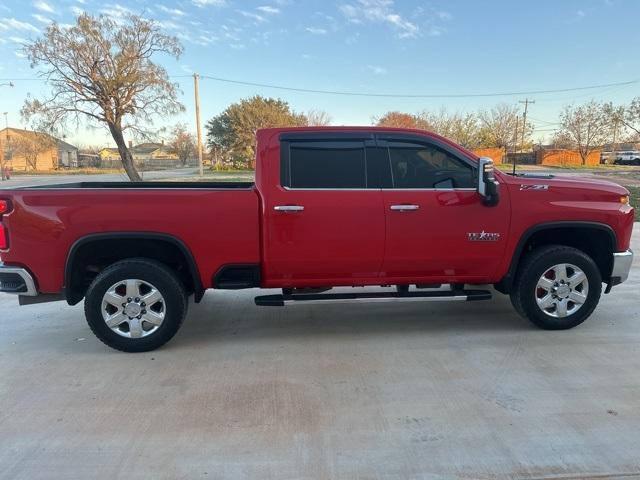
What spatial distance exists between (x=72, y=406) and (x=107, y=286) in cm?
107

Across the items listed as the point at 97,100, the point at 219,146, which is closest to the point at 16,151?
the point at 219,146

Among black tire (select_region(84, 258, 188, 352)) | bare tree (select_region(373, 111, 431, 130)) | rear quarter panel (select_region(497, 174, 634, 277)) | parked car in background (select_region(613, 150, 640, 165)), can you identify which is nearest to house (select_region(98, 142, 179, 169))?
bare tree (select_region(373, 111, 431, 130))

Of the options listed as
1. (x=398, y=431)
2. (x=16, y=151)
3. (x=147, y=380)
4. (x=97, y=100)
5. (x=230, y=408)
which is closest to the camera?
(x=398, y=431)

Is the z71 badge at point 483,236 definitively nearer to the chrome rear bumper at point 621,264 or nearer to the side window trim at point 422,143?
the side window trim at point 422,143

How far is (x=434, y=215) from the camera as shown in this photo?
430 cm

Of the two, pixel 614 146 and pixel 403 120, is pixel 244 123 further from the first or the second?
pixel 614 146

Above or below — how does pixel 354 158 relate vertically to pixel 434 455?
above

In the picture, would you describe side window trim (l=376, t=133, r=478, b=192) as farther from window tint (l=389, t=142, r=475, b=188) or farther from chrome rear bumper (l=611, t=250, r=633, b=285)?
chrome rear bumper (l=611, t=250, r=633, b=285)

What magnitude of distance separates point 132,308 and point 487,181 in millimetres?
3305

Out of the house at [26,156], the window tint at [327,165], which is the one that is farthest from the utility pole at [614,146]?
the house at [26,156]

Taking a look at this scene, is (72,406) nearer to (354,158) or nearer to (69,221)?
(69,221)

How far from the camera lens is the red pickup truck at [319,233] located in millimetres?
4043

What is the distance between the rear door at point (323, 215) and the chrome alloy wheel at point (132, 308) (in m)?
1.00

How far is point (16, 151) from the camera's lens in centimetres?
7038
